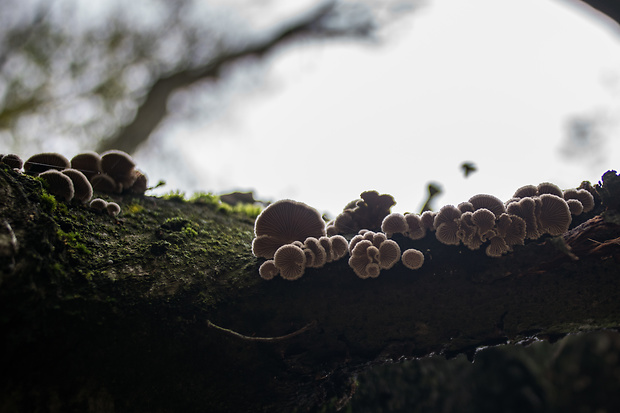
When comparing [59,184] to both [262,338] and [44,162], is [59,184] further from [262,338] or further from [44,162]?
[262,338]

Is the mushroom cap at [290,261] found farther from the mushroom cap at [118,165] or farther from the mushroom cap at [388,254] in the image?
the mushroom cap at [118,165]

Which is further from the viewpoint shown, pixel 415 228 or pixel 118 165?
pixel 118 165

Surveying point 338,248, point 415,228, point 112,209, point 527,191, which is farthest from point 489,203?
point 112,209

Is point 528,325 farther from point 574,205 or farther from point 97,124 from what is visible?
point 97,124

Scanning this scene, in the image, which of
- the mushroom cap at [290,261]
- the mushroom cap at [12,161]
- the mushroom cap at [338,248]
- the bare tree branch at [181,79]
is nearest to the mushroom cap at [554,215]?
the mushroom cap at [338,248]

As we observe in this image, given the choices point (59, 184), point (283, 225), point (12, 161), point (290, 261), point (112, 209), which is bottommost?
point (290, 261)

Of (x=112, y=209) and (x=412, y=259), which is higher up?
(x=112, y=209)

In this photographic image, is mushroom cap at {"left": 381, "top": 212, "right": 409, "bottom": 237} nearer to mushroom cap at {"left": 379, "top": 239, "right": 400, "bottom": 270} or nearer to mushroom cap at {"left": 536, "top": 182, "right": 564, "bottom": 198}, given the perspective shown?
mushroom cap at {"left": 379, "top": 239, "right": 400, "bottom": 270}

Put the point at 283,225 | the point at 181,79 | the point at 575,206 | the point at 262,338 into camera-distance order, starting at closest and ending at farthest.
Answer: the point at 262,338 < the point at 575,206 < the point at 283,225 < the point at 181,79
